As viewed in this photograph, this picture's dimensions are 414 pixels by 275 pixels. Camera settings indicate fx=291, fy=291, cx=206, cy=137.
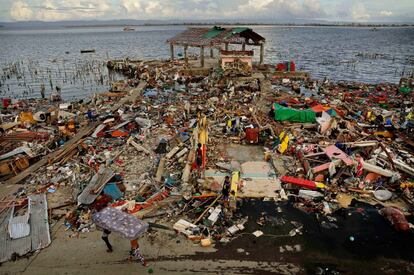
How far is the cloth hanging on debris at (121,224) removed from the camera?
736cm

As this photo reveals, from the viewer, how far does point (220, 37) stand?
3114 centimetres

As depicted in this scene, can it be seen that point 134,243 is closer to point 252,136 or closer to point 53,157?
point 53,157

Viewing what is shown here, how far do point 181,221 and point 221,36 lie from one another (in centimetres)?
2575

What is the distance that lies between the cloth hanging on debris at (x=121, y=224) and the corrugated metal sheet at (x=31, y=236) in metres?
2.44

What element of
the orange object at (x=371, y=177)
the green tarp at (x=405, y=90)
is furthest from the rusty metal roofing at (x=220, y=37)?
the orange object at (x=371, y=177)

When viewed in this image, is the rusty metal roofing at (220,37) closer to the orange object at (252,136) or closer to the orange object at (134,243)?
the orange object at (252,136)

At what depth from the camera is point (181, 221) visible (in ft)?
31.6

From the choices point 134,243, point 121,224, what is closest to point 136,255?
point 134,243

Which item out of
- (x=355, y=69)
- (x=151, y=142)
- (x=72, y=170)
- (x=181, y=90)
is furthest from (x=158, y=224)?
(x=355, y=69)

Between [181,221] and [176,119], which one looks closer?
[181,221]

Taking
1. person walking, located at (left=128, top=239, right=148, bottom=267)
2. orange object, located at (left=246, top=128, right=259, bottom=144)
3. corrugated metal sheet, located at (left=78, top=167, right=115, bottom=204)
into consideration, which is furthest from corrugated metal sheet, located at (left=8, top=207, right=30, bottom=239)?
orange object, located at (left=246, top=128, right=259, bottom=144)

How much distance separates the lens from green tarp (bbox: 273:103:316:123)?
58.0 feet

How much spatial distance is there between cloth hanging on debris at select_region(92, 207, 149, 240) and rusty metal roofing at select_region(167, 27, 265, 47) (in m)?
25.3

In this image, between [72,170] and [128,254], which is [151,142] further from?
[128,254]
